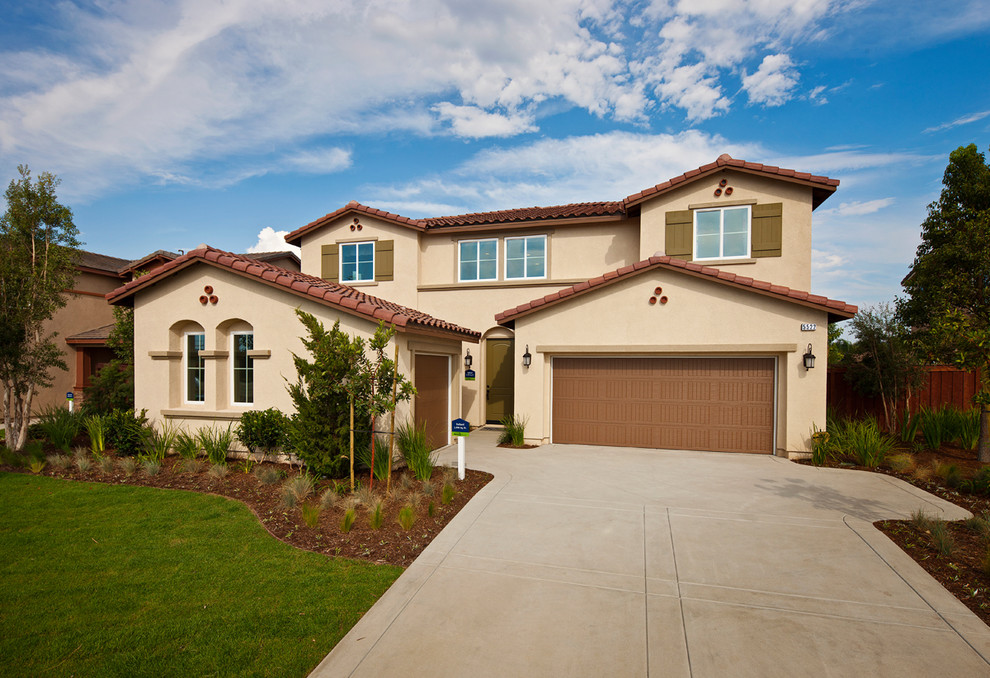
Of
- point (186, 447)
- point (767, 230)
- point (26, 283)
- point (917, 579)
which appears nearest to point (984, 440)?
point (767, 230)

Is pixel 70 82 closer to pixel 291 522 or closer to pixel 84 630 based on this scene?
pixel 291 522

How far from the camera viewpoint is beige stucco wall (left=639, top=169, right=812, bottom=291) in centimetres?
1308

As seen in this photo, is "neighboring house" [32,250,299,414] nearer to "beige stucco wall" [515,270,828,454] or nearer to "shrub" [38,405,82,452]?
"shrub" [38,405,82,452]

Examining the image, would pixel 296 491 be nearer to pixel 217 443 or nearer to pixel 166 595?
pixel 166 595

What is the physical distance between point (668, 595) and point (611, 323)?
25.6ft

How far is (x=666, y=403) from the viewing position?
11766 mm

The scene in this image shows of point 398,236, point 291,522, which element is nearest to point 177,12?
point 398,236

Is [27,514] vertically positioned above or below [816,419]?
below

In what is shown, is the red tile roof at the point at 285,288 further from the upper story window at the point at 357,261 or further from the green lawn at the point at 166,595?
the upper story window at the point at 357,261

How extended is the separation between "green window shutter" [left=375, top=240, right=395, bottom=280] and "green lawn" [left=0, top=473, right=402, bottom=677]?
34.4 ft

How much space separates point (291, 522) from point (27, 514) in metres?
4.05

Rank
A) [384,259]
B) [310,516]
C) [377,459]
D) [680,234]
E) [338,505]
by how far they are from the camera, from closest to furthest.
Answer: [310,516] < [338,505] < [377,459] < [680,234] < [384,259]

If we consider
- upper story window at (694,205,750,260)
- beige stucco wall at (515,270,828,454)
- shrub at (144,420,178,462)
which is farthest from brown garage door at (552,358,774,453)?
shrub at (144,420,178,462)

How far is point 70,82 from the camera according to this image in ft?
37.7
